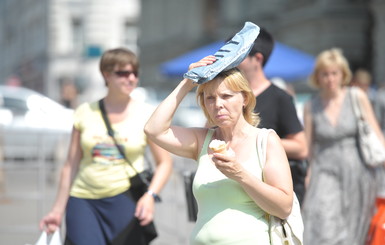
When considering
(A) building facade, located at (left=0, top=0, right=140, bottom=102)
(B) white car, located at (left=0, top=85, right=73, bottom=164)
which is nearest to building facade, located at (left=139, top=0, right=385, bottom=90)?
(B) white car, located at (left=0, top=85, right=73, bottom=164)

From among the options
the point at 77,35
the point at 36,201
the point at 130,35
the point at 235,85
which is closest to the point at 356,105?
the point at 235,85

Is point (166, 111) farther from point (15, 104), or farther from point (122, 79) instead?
point (15, 104)

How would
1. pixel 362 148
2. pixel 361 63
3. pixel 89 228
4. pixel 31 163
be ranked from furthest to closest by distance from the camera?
1. pixel 361 63
2. pixel 31 163
3. pixel 362 148
4. pixel 89 228

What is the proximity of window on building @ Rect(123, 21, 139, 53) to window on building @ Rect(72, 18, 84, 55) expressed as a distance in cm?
253

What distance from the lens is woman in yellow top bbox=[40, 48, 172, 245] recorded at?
18.0ft

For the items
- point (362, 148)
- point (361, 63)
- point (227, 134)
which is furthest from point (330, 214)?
point (361, 63)

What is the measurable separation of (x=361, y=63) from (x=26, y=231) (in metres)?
19.1

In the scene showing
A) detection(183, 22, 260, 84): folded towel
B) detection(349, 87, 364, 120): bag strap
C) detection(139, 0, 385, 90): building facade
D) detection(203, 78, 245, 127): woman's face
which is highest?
detection(183, 22, 260, 84): folded towel

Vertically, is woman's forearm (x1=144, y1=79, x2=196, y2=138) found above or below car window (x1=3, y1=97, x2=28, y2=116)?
above

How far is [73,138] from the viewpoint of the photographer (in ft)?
18.7

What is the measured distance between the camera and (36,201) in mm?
A: 9609

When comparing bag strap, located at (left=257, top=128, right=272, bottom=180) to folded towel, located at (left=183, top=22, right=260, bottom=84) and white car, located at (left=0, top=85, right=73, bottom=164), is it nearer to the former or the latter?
folded towel, located at (left=183, top=22, right=260, bottom=84)

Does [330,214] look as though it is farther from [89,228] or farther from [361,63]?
[361,63]

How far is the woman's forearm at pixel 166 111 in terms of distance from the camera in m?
4.15
